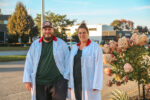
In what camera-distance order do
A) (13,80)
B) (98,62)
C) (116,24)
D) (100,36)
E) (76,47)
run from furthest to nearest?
(116,24) < (100,36) < (13,80) < (76,47) < (98,62)

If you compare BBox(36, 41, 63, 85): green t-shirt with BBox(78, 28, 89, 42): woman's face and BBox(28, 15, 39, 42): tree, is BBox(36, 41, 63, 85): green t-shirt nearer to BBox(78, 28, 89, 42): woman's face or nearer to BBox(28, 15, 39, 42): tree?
BBox(78, 28, 89, 42): woman's face

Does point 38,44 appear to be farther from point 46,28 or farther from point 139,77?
point 139,77

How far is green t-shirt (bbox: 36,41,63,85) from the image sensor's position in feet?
12.0

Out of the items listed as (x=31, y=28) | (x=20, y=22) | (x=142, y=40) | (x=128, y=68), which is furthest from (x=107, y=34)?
(x=128, y=68)

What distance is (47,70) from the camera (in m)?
3.64

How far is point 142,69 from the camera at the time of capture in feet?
12.6

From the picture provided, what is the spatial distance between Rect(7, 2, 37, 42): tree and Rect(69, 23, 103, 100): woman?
39.6 m

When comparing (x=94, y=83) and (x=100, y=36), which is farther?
(x=100, y=36)

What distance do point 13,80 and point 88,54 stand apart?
6.11 meters

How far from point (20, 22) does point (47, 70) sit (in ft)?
132

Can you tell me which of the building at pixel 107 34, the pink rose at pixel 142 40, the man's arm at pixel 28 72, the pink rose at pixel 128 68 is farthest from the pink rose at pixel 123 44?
the building at pixel 107 34

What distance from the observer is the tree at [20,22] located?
139ft

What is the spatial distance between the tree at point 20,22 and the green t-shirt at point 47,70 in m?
39.6

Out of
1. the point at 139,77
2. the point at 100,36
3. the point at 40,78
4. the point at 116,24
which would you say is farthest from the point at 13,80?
the point at 116,24
